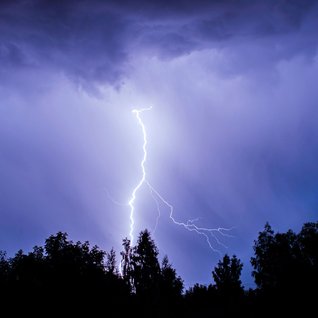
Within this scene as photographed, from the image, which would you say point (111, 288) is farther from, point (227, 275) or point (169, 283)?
point (227, 275)

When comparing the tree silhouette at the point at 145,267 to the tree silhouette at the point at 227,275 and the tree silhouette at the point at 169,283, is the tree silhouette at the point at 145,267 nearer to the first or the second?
the tree silhouette at the point at 169,283

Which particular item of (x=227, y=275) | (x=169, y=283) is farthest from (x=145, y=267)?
(x=227, y=275)

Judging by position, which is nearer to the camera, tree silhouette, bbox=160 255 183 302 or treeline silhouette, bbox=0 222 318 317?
treeline silhouette, bbox=0 222 318 317

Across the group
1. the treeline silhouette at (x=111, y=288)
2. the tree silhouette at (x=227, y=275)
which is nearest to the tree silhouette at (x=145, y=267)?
the treeline silhouette at (x=111, y=288)

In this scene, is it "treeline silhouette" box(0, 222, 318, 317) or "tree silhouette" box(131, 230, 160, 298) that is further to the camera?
"tree silhouette" box(131, 230, 160, 298)

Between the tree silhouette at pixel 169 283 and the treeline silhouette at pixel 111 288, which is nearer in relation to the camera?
the treeline silhouette at pixel 111 288

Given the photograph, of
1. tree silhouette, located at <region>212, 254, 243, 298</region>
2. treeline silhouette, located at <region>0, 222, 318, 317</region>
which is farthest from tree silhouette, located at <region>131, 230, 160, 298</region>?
tree silhouette, located at <region>212, 254, 243, 298</region>

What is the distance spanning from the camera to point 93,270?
21188 millimetres

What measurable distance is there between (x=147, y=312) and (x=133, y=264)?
9115mm

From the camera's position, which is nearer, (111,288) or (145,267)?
(111,288)

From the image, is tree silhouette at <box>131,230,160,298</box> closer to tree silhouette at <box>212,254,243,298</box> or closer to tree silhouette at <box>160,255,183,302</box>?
tree silhouette at <box>160,255,183,302</box>

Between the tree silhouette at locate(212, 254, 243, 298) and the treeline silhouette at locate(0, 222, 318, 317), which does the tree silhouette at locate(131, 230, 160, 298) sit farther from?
the tree silhouette at locate(212, 254, 243, 298)

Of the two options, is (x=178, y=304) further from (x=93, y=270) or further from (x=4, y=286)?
(x=4, y=286)

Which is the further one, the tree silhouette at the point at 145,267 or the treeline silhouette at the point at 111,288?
the tree silhouette at the point at 145,267
